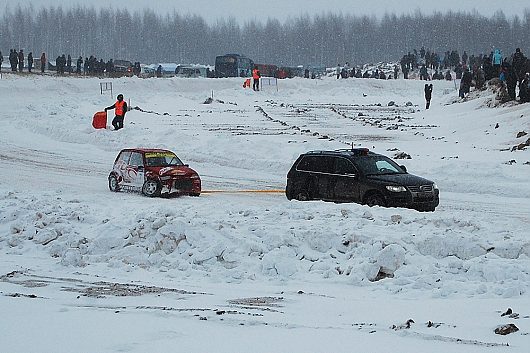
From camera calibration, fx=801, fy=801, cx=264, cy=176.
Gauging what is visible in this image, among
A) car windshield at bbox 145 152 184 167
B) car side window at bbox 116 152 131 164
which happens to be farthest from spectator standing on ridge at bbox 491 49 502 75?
car side window at bbox 116 152 131 164

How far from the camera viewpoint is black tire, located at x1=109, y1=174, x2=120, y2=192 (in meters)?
21.6

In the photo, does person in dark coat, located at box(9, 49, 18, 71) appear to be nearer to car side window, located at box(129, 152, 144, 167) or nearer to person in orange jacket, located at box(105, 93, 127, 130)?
person in orange jacket, located at box(105, 93, 127, 130)

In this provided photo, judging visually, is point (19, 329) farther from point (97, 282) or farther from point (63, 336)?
point (97, 282)

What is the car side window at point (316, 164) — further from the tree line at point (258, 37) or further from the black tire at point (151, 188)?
the tree line at point (258, 37)

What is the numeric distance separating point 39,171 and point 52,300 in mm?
15844

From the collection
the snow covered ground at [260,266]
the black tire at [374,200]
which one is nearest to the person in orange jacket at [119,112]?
the snow covered ground at [260,266]

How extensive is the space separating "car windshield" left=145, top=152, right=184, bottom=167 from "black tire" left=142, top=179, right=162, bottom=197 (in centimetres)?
62

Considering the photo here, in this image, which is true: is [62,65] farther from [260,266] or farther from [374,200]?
[260,266]

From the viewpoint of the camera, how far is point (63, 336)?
8359mm

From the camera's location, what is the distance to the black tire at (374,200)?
56.4ft

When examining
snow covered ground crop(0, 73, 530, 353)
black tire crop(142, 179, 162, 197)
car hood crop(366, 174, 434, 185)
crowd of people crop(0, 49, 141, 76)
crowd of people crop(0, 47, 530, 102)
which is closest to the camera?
snow covered ground crop(0, 73, 530, 353)

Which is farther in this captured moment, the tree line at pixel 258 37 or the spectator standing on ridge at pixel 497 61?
the tree line at pixel 258 37

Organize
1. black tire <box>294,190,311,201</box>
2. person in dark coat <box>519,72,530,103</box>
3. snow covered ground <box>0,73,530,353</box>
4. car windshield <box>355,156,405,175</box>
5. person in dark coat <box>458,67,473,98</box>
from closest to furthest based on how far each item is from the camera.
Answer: snow covered ground <box>0,73,530,353</box>, car windshield <box>355,156,405,175</box>, black tire <box>294,190,311,201</box>, person in dark coat <box>519,72,530,103</box>, person in dark coat <box>458,67,473,98</box>

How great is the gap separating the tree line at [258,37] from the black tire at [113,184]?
421 ft
